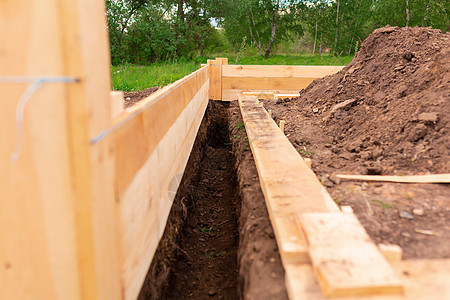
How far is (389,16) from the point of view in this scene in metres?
22.1

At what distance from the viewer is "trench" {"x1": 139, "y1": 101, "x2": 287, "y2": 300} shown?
1.64 m

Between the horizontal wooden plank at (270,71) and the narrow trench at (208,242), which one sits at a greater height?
the horizontal wooden plank at (270,71)

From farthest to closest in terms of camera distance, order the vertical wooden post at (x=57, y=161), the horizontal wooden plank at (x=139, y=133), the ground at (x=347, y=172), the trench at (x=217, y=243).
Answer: the ground at (x=347, y=172), the trench at (x=217, y=243), the horizontal wooden plank at (x=139, y=133), the vertical wooden post at (x=57, y=161)

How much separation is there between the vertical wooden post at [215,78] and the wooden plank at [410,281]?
576 centimetres

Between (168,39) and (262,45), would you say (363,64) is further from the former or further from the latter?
(262,45)

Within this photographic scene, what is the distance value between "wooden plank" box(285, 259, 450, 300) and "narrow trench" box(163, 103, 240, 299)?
118 cm

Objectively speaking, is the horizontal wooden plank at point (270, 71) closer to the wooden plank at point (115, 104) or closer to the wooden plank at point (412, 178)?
the wooden plank at point (412, 178)

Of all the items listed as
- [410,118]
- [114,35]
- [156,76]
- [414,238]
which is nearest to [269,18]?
[114,35]

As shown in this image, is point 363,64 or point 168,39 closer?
point 363,64

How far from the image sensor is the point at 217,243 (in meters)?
3.04

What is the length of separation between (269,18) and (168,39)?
33.7ft

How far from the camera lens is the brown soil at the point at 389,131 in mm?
1796

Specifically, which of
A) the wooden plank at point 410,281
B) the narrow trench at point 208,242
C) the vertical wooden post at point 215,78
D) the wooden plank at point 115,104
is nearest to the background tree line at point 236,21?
the vertical wooden post at point 215,78

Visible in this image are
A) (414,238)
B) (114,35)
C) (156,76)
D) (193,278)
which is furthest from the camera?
(114,35)
